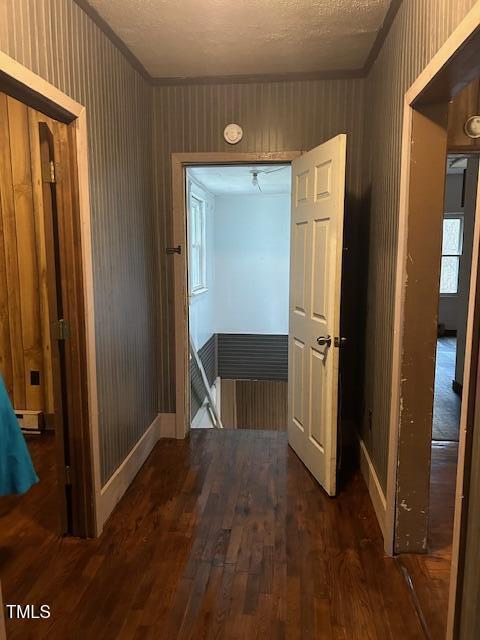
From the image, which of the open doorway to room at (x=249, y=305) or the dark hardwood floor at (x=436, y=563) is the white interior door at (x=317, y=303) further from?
the open doorway to room at (x=249, y=305)

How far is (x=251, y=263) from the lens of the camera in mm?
7457

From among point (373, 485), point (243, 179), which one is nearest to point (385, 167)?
point (373, 485)

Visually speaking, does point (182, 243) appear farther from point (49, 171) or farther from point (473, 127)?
point (473, 127)

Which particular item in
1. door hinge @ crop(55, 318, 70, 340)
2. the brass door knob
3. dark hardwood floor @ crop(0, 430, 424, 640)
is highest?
door hinge @ crop(55, 318, 70, 340)

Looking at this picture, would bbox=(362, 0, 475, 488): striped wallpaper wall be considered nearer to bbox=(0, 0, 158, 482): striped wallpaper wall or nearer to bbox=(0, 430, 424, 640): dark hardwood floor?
bbox=(0, 430, 424, 640): dark hardwood floor

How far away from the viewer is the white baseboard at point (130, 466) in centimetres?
250

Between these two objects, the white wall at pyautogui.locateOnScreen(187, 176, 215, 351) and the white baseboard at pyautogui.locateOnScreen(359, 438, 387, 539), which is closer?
the white baseboard at pyautogui.locateOnScreen(359, 438, 387, 539)

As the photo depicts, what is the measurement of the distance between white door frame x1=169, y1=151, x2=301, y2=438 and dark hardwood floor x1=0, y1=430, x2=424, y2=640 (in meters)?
0.63

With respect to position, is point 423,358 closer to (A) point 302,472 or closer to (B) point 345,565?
(B) point 345,565

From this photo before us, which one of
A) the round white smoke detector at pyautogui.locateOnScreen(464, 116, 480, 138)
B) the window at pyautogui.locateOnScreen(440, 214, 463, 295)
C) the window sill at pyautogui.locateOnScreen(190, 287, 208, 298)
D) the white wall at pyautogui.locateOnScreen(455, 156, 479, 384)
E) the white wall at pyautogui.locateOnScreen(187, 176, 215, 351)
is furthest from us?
the window at pyautogui.locateOnScreen(440, 214, 463, 295)

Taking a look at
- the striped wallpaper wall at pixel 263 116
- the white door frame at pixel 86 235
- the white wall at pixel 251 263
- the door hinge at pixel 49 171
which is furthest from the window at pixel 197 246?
the door hinge at pixel 49 171

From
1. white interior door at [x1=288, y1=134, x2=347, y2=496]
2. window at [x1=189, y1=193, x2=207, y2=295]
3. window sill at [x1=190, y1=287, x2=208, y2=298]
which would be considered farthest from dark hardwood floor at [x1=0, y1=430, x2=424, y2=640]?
window at [x1=189, y1=193, x2=207, y2=295]

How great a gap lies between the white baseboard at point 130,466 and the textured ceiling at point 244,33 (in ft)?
7.94

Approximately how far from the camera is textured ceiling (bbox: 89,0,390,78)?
225 cm
